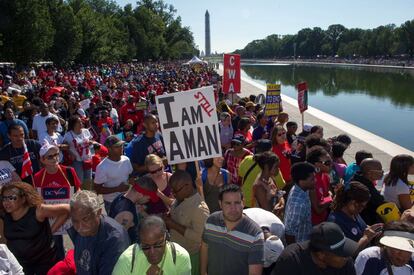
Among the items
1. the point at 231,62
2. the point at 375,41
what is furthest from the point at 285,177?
the point at 375,41

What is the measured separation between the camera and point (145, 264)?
2.89 metres

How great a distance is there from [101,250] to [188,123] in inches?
79.7

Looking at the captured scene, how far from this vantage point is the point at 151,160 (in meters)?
4.20

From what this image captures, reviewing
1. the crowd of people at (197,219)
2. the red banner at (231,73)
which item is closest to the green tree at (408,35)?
the red banner at (231,73)

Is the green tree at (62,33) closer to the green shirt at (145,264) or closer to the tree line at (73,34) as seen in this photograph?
the tree line at (73,34)

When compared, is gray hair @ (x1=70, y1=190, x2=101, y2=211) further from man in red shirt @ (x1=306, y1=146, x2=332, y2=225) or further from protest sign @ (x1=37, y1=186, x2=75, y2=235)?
man in red shirt @ (x1=306, y1=146, x2=332, y2=225)

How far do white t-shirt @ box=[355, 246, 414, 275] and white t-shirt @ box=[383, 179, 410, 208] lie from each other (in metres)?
1.61

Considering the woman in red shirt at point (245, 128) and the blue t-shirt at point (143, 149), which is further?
the woman in red shirt at point (245, 128)

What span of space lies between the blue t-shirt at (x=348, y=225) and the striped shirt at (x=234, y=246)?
81cm

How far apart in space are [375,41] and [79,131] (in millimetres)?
138724

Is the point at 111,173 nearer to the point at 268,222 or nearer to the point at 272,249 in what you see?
the point at 268,222

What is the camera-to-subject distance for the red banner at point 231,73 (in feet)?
38.0

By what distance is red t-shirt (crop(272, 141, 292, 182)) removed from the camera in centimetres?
636

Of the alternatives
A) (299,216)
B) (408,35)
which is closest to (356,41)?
(408,35)
